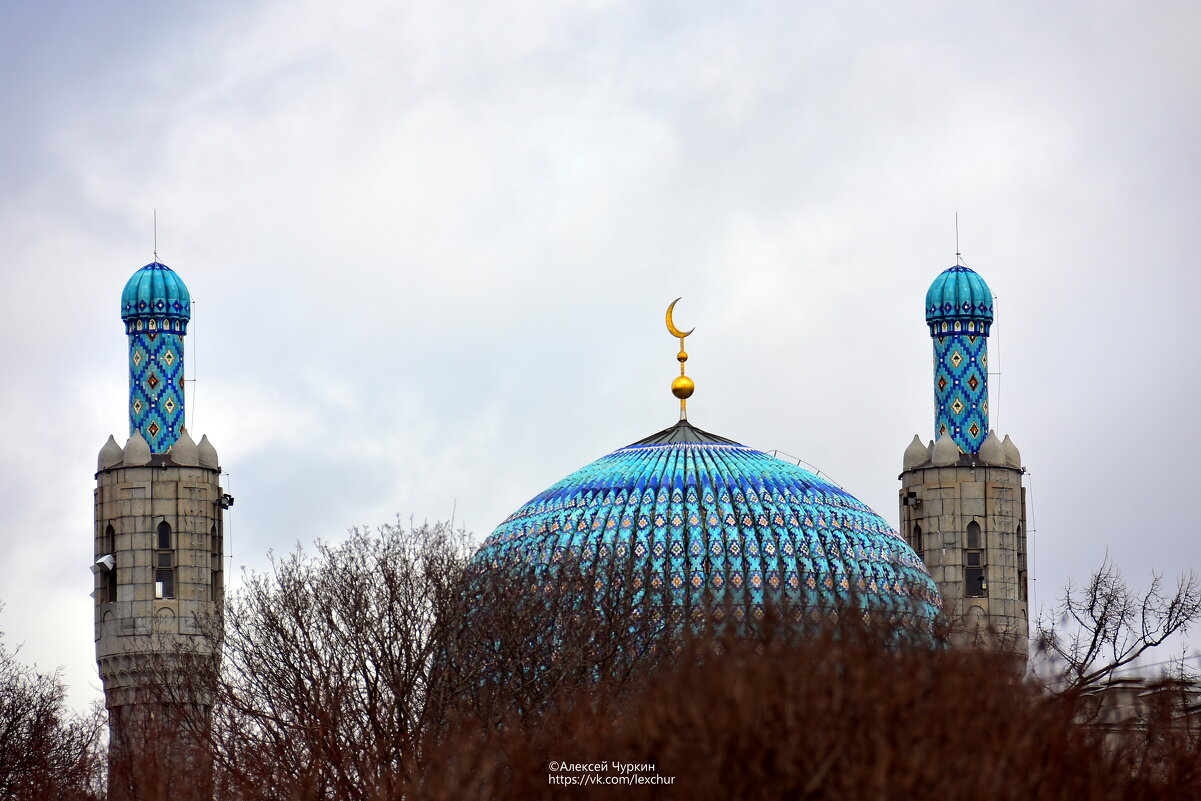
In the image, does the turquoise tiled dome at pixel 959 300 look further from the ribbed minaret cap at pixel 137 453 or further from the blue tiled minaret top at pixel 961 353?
the ribbed minaret cap at pixel 137 453

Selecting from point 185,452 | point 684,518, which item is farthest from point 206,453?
point 684,518

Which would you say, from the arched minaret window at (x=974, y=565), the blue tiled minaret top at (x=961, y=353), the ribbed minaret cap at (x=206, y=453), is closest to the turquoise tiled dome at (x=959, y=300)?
the blue tiled minaret top at (x=961, y=353)

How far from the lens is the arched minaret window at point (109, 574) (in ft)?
184

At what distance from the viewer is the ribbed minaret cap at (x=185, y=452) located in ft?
184

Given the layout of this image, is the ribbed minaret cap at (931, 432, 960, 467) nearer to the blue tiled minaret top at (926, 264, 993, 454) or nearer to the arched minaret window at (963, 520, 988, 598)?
the blue tiled minaret top at (926, 264, 993, 454)

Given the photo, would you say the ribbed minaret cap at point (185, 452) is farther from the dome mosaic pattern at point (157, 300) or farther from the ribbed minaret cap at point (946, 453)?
the ribbed minaret cap at point (946, 453)

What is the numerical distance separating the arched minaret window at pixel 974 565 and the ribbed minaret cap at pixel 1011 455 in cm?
128

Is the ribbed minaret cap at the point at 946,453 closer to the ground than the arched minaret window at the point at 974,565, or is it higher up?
higher up

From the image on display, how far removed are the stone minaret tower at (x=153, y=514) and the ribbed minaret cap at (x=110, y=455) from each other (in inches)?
0.7

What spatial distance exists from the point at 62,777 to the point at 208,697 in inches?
165

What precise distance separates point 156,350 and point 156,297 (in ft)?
3.12

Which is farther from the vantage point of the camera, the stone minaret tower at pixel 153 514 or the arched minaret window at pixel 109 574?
the arched minaret window at pixel 109 574

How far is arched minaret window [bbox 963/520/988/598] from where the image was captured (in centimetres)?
5697

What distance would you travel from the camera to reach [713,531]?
5162 cm
